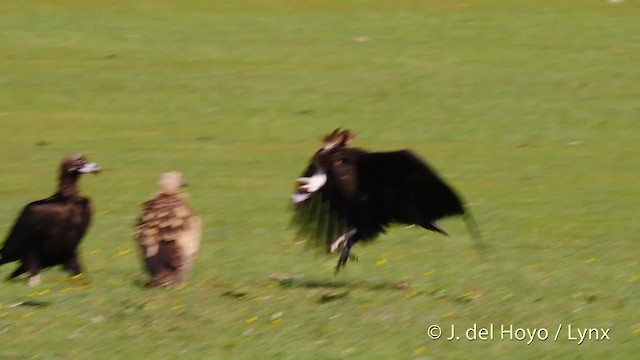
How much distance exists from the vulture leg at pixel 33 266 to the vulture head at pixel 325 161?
2113mm

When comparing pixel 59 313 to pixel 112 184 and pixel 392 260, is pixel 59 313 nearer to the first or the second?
pixel 392 260

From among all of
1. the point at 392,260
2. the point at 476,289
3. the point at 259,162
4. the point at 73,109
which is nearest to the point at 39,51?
the point at 73,109

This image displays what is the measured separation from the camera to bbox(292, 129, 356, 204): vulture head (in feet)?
31.9

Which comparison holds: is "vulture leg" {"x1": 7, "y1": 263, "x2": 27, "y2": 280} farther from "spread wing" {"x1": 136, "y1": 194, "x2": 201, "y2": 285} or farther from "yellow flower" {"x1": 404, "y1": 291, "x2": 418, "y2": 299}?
"yellow flower" {"x1": 404, "y1": 291, "x2": 418, "y2": 299}

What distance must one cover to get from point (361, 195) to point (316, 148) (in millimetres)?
7884

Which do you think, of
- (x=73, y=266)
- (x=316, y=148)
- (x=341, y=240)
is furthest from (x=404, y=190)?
(x=316, y=148)

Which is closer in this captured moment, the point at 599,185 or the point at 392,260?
the point at 392,260

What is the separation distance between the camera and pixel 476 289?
9836 mm

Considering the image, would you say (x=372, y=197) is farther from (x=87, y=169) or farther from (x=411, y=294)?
(x=87, y=169)

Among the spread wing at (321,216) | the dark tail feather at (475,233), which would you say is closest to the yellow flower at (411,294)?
the spread wing at (321,216)

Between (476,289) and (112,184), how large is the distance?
Answer: 22.3 ft

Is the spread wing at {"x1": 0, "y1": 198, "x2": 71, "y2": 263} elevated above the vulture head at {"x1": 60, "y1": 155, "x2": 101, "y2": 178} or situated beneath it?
situated beneath

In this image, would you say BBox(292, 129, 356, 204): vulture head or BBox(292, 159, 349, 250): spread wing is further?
BBox(292, 159, 349, 250): spread wing

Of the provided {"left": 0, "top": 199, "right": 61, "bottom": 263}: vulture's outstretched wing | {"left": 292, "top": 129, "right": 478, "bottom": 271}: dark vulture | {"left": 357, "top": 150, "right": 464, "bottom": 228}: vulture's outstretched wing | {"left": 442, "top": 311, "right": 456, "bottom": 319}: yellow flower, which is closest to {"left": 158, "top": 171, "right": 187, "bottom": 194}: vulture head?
{"left": 292, "top": 129, "right": 478, "bottom": 271}: dark vulture
